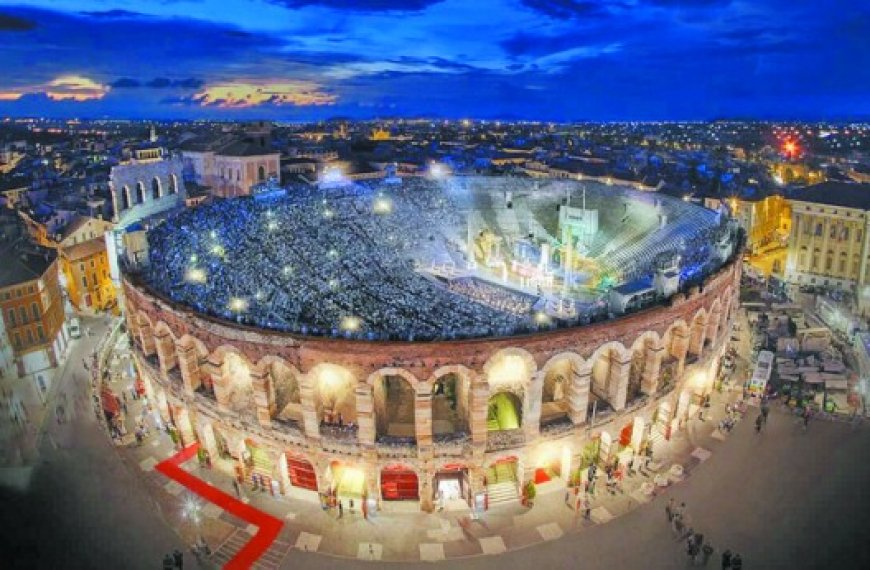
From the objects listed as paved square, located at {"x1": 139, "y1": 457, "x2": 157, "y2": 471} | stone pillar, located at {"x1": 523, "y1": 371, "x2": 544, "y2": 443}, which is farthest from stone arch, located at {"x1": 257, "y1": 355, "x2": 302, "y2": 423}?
stone pillar, located at {"x1": 523, "y1": 371, "x2": 544, "y2": 443}

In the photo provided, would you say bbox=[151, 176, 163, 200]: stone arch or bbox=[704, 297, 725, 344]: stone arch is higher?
bbox=[151, 176, 163, 200]: stone arch

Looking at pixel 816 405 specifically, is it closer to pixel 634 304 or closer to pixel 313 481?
pixel 634 304

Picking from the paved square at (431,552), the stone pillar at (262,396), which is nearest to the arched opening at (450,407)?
the paved square at (431,552)

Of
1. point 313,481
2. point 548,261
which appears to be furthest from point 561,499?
point 548,261

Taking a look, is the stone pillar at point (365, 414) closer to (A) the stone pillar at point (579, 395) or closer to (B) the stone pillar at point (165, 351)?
(A) the stone pillar at point (579, 395)

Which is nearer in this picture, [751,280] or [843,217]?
[843,217]

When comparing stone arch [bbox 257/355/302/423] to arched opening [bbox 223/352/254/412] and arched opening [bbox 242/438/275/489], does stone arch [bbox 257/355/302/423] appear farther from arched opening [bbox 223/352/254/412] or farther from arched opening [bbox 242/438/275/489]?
arched opening [bbox 242/438/275/489]
